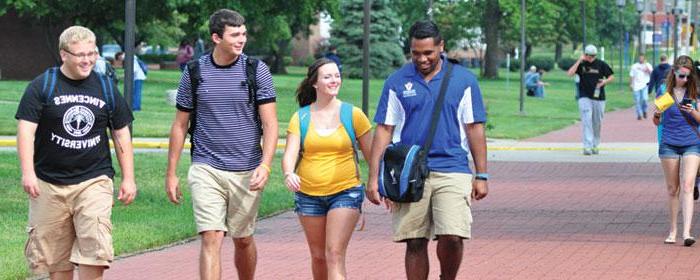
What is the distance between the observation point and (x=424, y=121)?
28.4 ft

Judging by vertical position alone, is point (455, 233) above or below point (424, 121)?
below

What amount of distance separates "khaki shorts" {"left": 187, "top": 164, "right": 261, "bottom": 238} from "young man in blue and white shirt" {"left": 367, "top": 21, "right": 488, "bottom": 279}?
704mm

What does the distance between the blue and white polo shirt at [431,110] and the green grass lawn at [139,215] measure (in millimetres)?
3111

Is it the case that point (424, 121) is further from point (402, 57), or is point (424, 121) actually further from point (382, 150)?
point (402, 57)

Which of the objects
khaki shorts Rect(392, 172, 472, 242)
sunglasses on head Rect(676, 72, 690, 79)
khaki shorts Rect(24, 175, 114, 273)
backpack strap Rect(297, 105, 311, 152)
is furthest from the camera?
sunglasses on head Rect(676, 72, 690, 79)

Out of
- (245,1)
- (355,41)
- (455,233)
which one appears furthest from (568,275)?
(355,41)

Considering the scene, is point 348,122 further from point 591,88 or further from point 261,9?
point 261,9

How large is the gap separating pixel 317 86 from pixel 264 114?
13.4 inches

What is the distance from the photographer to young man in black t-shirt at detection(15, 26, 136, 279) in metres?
8.04

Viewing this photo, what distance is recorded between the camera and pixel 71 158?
8133 millimetres

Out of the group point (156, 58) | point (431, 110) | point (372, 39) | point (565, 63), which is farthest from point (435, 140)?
point (565, 63)

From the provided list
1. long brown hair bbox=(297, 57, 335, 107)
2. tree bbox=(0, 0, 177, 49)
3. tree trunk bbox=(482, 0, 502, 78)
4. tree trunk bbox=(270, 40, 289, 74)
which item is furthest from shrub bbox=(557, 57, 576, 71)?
long brown hair bbox=(297, 57, 335, 107)

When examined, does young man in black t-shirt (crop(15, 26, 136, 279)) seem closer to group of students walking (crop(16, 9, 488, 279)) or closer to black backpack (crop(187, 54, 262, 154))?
group of students walking (crop(16, 9, 488, 279))

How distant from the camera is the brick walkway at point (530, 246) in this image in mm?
11172
